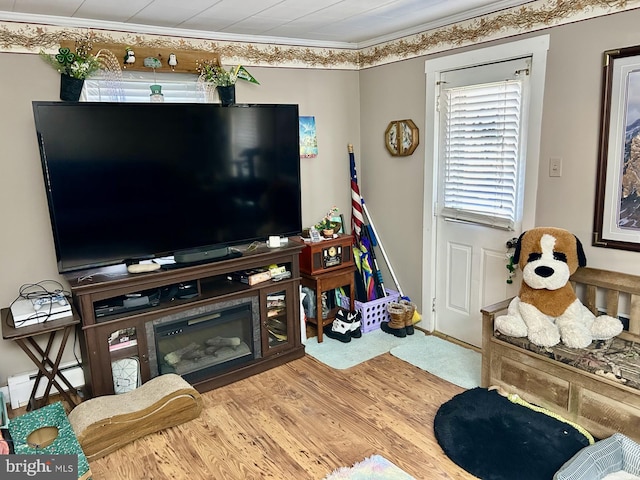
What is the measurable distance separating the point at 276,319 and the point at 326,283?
520mm

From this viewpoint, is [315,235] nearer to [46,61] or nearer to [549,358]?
[549,358]

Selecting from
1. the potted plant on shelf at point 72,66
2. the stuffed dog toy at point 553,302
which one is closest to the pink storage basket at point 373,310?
the stuffed dog toy at point 553,302

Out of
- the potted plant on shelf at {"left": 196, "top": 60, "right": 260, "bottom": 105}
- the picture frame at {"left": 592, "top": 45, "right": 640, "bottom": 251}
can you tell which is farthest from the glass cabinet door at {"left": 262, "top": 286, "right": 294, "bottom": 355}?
the picture frame at {"left": 592, "top": 45, "right": 640, "bottom": 251}

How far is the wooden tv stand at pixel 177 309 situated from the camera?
266 cm

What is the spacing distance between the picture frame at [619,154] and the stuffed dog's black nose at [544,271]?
36 cm

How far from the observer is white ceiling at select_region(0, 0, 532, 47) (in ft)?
8.67

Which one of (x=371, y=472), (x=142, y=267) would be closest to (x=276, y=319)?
(x=142, y=267)

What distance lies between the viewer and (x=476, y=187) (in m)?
3.37

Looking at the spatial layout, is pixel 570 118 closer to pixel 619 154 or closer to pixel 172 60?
pixel 619 154

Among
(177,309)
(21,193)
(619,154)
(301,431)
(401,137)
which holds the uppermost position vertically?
(401,137)

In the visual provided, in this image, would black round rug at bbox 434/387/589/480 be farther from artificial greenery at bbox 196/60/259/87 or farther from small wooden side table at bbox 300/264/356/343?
artificial greenery at bbox 196/60/259/87

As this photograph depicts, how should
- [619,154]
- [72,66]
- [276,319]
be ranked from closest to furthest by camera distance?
[619,154] < [72,66] < [276,319]

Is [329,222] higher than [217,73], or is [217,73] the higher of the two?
[217,73]

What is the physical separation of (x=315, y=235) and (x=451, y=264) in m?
1.07
